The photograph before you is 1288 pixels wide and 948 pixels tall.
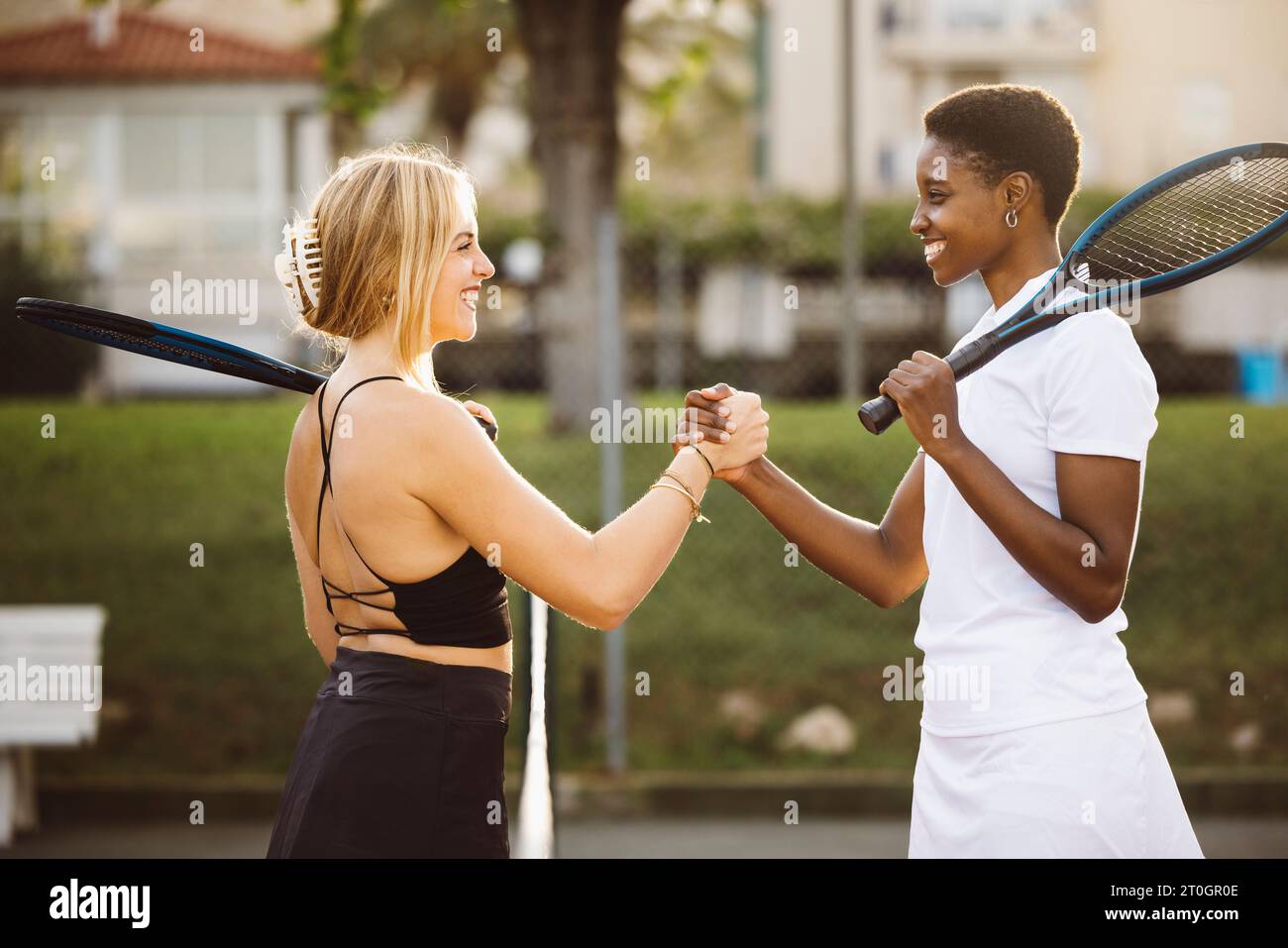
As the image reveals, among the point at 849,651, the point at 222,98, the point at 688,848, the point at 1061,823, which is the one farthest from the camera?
the point at 222,98

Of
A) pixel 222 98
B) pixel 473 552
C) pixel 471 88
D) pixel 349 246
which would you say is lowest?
pixel 473 552

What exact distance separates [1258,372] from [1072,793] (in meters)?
16.2

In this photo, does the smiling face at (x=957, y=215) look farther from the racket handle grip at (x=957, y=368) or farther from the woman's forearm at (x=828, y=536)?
the woman's forearm at (x=828, y=536)

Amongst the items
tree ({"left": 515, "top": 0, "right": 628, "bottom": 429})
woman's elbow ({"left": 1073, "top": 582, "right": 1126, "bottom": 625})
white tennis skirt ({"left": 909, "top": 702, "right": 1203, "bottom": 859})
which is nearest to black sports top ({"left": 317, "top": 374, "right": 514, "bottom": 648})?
white tennis skirt ({"left": 909, "top": 702, "right": 1203, "bottom": 859})

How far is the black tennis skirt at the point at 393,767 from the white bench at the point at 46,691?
184 inches

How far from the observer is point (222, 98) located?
18.8 metres

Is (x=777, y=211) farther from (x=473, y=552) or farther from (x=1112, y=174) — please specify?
(x=473, y=552)

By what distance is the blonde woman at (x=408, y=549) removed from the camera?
2475 millimetres

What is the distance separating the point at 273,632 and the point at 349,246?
6.30 metres

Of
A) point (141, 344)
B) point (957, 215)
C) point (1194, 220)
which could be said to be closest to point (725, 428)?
point (957, 215)

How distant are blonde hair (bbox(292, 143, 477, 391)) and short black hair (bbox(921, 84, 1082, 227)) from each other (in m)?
0.87

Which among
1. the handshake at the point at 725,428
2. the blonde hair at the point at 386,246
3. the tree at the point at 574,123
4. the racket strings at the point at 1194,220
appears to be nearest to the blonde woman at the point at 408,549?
the blonde hair at the point at 386,246

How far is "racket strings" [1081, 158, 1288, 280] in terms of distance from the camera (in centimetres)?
290

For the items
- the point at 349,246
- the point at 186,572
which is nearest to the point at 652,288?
the point at 186,572
